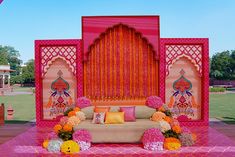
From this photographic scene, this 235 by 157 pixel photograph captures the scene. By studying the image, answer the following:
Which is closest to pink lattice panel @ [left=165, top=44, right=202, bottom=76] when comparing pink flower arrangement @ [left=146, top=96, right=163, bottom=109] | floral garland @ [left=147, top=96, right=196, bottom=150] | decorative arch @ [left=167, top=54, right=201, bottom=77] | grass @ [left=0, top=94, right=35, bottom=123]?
decorative arch @ [left=167, top=54, right=201, bottom=77]

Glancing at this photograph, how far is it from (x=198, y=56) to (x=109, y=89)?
361 centimetres

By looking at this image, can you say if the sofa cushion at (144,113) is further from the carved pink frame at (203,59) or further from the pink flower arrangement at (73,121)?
the pink flower arrangement at (73,121)

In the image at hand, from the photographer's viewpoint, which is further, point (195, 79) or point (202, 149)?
point (195, 79)

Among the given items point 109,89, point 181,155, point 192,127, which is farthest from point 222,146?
point 109,89

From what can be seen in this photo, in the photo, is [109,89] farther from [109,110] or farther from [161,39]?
[161,39]

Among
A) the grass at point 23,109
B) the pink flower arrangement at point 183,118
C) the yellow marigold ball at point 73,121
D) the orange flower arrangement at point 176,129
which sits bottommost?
the grass at point 23,109

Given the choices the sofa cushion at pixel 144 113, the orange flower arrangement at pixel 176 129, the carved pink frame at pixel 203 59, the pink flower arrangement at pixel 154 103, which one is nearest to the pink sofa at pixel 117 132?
the orange flower arrangement at pixel 176 129

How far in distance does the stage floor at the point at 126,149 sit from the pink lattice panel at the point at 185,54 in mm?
3011

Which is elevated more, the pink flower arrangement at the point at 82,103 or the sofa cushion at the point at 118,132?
the pink flower arrangement at the point at 82,103

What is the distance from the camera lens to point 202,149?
25.1 ft

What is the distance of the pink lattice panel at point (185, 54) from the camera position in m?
11.0

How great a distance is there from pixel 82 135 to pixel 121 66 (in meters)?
3.88

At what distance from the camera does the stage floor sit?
730cm

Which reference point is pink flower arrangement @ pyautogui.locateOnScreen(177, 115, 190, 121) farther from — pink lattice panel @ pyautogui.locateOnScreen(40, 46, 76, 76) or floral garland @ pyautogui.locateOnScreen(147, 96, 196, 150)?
pink lattice panel @ pyautogui.locateOnScreen(40, 46, 76, 76)
